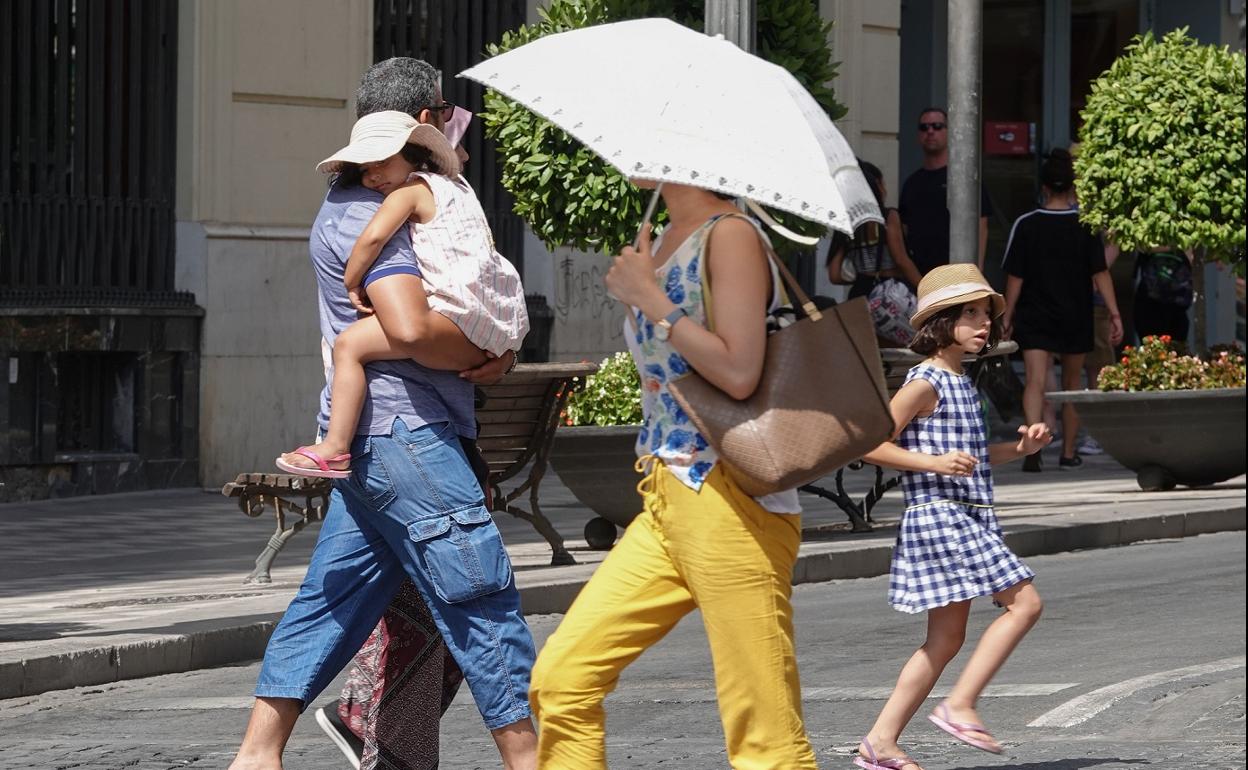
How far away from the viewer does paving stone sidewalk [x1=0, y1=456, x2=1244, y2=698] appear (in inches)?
327

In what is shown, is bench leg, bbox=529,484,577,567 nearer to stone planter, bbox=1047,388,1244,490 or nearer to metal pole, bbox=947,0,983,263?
metal pole, bbox=947,0,983,263

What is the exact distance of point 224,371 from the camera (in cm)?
1474

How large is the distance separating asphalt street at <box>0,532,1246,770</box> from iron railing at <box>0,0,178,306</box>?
5.68 meters

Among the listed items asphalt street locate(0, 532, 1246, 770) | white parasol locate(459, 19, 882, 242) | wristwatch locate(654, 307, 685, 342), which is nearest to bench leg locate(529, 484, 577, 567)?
asphalt street locate(0, 532, 1246, 770)

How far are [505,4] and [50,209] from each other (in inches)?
169

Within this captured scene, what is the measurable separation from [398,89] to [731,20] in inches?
222

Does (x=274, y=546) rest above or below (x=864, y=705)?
above

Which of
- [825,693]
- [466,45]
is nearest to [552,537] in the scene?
[825,693]

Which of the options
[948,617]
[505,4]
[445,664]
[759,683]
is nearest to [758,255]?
[759,683]

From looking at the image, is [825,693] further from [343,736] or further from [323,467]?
[323,467]

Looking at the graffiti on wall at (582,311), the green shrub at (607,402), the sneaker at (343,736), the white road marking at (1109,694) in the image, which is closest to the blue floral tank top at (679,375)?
the sneaker at (343,736)

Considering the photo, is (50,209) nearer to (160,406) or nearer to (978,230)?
(160,406)

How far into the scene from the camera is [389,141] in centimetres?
526

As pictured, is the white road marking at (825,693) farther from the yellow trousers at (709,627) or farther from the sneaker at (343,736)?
the yellow trousers at (709,627)
